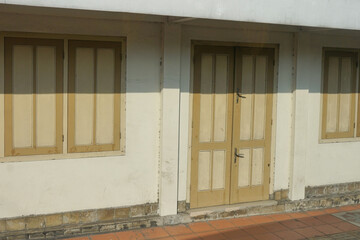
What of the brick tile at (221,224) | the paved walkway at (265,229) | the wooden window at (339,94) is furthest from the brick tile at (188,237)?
the wooden window at (339,94)

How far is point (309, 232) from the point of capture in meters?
7.01

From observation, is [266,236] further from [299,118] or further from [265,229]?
[299,118]

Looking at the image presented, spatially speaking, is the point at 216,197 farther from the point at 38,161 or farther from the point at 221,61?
the point at 38,161

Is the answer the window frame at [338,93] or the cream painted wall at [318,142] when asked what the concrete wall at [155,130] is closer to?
the cream painted wall at [318,142]

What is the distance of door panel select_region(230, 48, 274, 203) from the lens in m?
7.48

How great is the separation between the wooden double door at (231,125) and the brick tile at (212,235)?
24.5 inches

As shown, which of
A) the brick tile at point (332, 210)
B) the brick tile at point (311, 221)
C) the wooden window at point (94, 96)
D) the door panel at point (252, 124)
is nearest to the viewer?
the wooden window at point (94, 96)

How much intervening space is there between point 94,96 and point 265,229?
10.6ft

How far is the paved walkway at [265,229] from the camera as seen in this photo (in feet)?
21.6

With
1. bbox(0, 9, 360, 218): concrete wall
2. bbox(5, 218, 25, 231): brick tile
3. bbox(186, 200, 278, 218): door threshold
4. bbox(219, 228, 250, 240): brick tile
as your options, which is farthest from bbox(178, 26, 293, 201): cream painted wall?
bbox(5, 218, 25, 231): brick tile

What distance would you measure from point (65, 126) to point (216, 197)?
2660 mm

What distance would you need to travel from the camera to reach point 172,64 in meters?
6.80

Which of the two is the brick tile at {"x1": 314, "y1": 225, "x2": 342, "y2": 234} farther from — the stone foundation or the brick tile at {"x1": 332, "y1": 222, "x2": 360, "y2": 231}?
the stone foundation

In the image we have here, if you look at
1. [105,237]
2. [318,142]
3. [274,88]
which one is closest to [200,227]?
[105,237]
